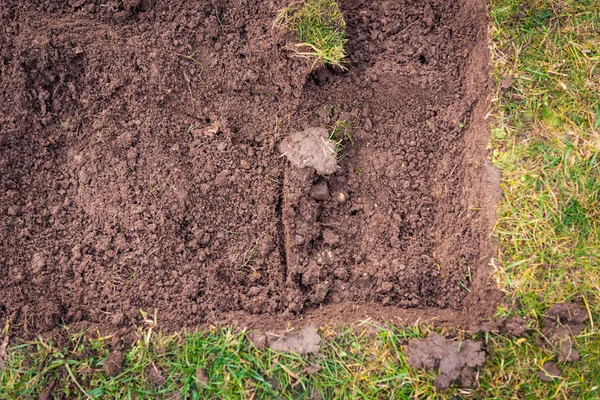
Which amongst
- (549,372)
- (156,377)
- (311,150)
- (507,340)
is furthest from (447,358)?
(156,377)

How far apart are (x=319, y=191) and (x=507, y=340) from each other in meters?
1.18

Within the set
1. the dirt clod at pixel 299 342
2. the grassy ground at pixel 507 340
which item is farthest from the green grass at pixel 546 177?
the dirt clod at pixel 299 342

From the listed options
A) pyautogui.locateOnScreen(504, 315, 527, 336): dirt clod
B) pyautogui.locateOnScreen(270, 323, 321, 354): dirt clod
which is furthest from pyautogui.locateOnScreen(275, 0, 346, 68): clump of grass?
pyautogui.locateOnScreen(504, 315, 527, 336): dirt clod

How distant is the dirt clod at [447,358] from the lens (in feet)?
7.21

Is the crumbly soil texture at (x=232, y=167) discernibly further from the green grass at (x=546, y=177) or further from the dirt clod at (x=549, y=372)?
the dirt clod at (x=549, y=372)

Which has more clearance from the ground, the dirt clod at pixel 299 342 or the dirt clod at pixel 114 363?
the dirt clod at pixel 299 342

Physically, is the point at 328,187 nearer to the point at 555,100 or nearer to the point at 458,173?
the point at 458,173

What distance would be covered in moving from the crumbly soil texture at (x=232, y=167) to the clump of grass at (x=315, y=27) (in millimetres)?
71

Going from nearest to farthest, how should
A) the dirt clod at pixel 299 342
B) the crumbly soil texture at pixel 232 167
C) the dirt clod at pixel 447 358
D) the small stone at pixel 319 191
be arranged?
the dirt clod at pixel 447 358, the dirt clod at pixel 299 342, the crumbly soil texture at pixel 232 167, the small stone at pixel 319 191

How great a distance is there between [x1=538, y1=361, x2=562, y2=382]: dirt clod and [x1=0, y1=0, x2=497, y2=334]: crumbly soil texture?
0.36m

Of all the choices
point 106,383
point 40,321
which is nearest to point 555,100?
point 106,383

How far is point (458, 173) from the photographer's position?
2.56 m

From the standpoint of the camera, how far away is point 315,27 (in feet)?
8.41

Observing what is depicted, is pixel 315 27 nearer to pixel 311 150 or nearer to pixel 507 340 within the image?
pixel 311 150
